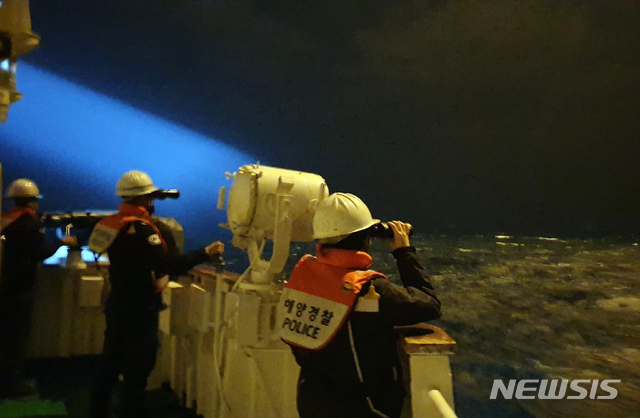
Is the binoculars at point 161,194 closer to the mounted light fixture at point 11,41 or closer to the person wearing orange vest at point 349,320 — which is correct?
the mounted light fixture at point 11,41

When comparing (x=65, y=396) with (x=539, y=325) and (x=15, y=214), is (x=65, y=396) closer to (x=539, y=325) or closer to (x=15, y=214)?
(x=15, y=214)

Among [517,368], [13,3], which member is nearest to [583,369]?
[517,368]

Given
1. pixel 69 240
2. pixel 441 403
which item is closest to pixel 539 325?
pixel 69 240

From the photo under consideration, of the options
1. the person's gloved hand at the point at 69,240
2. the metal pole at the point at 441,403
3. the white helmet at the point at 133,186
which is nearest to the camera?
the metal pole at the point at 441,403

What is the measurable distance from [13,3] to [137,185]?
1367mm

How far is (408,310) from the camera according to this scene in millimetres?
1482

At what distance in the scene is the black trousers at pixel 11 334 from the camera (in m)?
3.28

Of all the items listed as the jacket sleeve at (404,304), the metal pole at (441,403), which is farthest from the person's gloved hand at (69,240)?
the metal pole at (441,403)

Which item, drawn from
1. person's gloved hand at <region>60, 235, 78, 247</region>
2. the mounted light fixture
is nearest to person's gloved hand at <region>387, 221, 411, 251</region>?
the mounted light fixture

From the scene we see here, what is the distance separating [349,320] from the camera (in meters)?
1.50

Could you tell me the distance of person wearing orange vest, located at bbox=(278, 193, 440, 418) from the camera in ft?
4.89

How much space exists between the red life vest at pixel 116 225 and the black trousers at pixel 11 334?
129 cm

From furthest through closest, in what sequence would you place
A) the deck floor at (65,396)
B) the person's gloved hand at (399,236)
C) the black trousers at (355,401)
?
the deck floor at (65,396), the person's gloved hand at (399,236), the black trousers at (355,401)

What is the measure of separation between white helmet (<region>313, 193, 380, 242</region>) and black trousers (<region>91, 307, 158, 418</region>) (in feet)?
4.67
